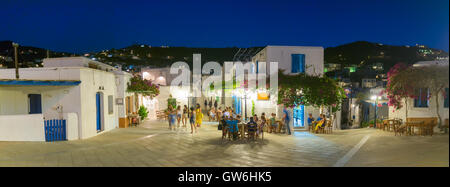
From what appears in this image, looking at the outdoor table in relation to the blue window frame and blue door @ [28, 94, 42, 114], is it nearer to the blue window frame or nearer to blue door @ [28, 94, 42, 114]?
the blue window frame

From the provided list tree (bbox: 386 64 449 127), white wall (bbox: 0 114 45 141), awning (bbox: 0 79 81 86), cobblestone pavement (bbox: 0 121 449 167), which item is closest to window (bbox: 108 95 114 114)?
awning (bbox: 0 79 81 86)

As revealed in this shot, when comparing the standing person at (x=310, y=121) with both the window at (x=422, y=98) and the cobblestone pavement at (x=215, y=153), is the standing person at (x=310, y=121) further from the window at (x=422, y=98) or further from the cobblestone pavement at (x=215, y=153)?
the window at (x=422, y=98)

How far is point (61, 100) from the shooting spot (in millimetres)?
10250

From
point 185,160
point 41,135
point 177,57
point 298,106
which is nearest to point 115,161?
point 185,160

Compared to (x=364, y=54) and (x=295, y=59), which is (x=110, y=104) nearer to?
(x=295, y=59)

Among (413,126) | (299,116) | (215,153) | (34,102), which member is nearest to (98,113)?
(34,102)

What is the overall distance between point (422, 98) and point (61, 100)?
1444 centimetres

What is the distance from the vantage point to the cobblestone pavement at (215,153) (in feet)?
21.0

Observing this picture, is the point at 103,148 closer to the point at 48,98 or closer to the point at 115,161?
the point at 115,161

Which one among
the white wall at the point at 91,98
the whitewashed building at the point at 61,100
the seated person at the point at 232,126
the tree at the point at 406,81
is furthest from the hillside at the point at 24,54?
the tree at the point at 406,81

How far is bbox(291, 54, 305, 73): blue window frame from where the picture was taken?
49.6ft

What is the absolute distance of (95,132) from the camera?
36.3 ft

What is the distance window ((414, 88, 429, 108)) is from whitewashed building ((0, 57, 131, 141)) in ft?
43.8

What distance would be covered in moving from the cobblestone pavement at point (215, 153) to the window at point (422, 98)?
1.52 m
